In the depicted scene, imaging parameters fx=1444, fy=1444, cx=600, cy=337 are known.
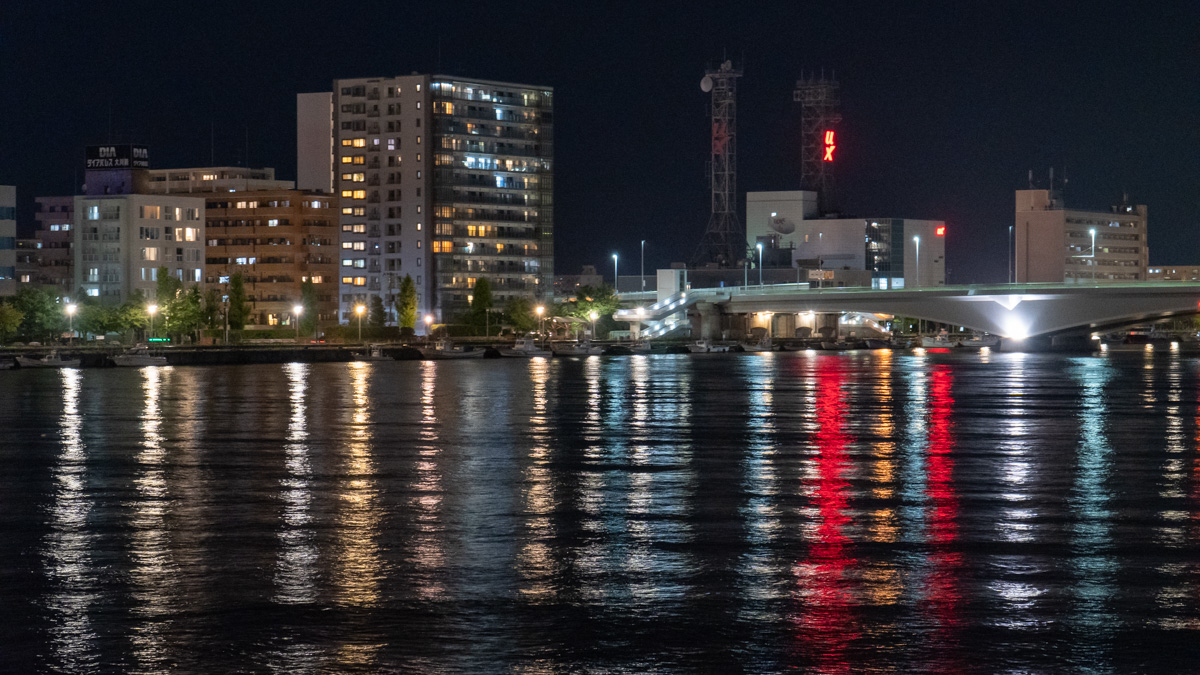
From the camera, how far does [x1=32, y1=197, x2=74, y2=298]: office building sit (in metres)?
184

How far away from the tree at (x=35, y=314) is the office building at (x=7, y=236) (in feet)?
42.3

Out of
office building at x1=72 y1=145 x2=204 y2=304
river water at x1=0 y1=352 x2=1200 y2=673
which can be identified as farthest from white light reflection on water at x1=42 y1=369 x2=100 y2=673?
office building at x1=72 y1=145 x2=204 y2=304

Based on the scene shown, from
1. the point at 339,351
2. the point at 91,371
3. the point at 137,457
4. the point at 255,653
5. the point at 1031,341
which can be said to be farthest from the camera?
the point at 1031,341

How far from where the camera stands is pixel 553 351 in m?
137

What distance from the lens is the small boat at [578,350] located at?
448ft

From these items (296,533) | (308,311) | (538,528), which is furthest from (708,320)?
(296,533)

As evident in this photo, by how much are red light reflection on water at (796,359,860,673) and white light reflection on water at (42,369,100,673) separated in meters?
7.06

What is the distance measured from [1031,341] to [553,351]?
147ft

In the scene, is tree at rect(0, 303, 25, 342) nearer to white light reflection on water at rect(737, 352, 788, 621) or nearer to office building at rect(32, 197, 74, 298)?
office building at rect(32, 197, 74, 298)

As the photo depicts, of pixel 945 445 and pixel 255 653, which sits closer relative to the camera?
pixel 255 653

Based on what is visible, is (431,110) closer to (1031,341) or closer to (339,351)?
(339,351)

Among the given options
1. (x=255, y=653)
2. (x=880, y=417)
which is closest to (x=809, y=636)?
(x=255, y=653)

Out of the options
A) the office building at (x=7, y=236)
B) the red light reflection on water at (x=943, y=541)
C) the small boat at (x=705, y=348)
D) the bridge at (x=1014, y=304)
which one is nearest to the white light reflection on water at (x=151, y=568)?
the red light reflection on water at (x=943, y=541)

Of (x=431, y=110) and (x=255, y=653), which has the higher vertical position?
(x=431, y=110)
